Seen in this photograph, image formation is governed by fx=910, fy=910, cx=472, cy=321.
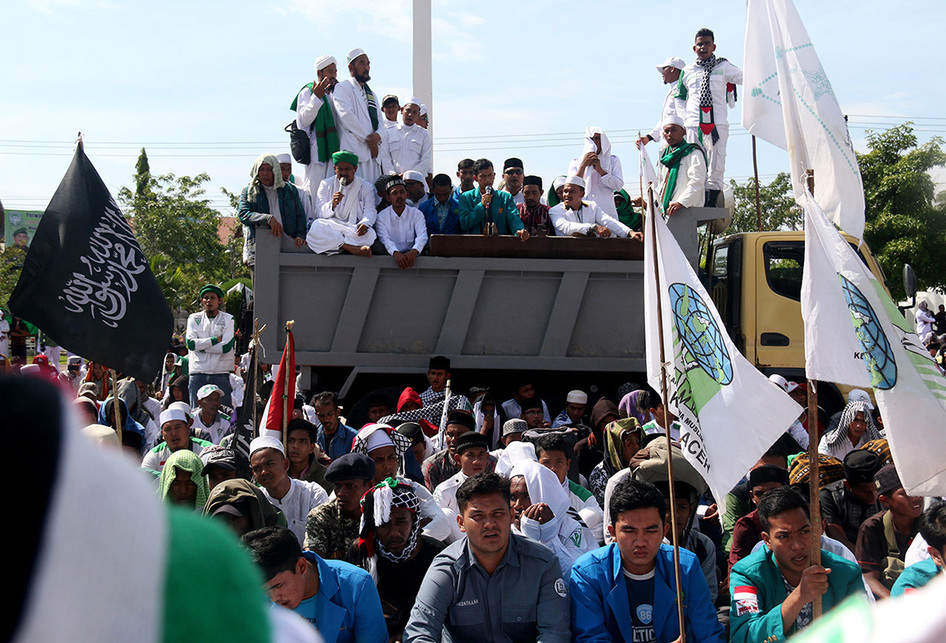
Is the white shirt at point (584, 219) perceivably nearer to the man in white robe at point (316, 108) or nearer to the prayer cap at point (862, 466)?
the man in white robe at point (316, 108)

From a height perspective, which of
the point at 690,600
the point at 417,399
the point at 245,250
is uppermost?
the point at 245,250

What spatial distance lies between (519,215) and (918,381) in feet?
19.3

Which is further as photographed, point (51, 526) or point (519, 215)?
point (519, 215)

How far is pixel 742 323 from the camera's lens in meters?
8.60

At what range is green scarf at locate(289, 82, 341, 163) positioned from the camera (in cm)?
932

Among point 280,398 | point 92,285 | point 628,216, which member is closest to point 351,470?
point 280,398

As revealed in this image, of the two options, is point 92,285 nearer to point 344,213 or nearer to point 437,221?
point 344,213

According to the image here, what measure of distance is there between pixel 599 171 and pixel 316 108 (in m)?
3.08

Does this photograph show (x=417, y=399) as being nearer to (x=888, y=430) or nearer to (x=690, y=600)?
(x=690, y=600)

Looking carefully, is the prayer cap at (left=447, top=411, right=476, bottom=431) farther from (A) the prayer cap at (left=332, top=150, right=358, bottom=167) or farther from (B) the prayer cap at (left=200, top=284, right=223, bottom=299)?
(B) the prayer cap at (left=200, top=284, right=223, bottom=299)

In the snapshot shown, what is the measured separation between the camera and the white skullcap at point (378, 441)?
594 cm

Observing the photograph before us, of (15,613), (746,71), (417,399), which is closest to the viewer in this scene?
(15,613)

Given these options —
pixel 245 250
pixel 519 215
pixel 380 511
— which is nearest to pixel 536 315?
pixel 519 215

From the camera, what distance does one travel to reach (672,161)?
358 inches
